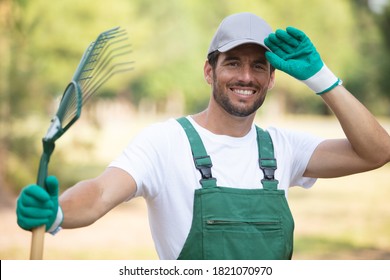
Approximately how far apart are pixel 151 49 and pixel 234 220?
968cm

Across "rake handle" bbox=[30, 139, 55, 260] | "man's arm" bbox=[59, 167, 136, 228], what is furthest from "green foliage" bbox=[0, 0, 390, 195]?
"rake handle" bbox=[30, 139, 55, 260]

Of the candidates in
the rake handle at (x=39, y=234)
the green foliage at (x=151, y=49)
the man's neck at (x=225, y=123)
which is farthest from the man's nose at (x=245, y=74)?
the green foliage at (x=151, y=49)

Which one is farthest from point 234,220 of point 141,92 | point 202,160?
point 141,92

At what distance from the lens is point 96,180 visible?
202cm

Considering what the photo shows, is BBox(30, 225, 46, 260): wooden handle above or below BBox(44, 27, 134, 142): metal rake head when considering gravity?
below

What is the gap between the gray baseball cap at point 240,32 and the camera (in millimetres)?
2293

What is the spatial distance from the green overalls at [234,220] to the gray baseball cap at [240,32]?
1.07 ft

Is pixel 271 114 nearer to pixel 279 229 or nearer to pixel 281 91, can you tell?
pixel 281 91

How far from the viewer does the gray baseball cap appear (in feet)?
7.52

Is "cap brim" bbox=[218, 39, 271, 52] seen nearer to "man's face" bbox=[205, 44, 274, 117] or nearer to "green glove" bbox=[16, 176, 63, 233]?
"man's face" bbox=[205, 44, 274, 117]

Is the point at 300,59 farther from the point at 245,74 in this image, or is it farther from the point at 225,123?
the point at 225,123

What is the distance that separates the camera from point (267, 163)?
2.29 meters

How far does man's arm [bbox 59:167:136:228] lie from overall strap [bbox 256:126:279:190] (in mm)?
472
